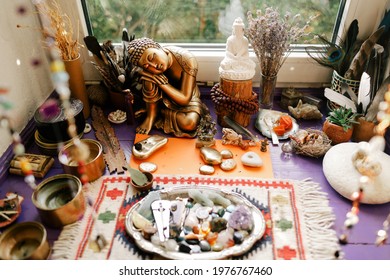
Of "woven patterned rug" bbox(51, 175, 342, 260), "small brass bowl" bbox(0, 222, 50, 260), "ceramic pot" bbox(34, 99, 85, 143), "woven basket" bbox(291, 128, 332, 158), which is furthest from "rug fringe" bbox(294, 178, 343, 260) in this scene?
"ceramic pot" bbox(34, 99, 85, 143)

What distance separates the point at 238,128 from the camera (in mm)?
1766

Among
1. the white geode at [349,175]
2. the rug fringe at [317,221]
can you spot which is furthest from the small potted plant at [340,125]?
the rug fringe at [317,221]

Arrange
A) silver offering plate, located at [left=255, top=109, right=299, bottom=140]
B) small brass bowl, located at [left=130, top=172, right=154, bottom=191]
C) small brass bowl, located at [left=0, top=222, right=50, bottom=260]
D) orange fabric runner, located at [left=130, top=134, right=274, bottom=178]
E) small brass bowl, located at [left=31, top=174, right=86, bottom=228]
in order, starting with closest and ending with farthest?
small brass bowl, located at [left=0, top=222, right=50, bottom=260] < small brass bowl, located at [left=31, top=174, right=86, bottom=228] < small brass bowl, located at [left=130, top=172, right=154, bottom=191] < orange fabric runner, located at [left=130, top=134, right=274, bottom=178] < silver offering plate, located at [left=255, top=109, right=299, bottom=140]

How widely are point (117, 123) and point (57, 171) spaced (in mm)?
405

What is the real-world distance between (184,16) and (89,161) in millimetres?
926

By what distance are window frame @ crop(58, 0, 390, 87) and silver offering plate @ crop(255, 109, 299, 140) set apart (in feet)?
0.79

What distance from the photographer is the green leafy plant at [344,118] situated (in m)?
1.64

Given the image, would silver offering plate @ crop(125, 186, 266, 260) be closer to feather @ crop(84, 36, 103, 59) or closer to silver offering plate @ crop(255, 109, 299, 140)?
silver offering plate @ crop(255, 109, 299, 140)

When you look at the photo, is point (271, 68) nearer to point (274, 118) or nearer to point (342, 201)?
point (274, 118)

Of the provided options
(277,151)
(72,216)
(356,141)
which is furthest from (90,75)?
(356,141)

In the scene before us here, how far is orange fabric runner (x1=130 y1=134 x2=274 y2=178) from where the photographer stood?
61.7 inches

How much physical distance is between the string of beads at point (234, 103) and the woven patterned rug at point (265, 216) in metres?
0.38

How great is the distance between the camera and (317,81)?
6.70 feet

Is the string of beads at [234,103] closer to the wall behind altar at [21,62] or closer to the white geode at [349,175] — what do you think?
the white geode at [349,175]
